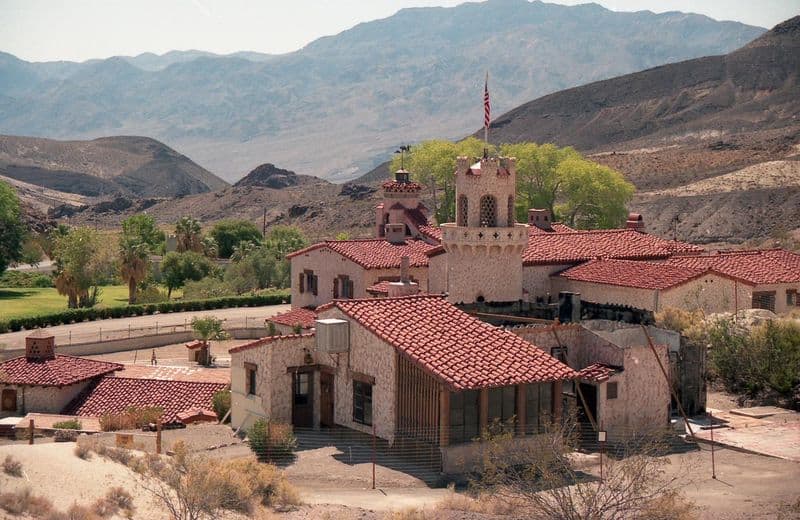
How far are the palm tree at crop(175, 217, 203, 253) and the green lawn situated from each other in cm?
512

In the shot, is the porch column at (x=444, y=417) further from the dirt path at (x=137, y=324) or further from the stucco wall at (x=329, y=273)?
the dirt path at (x=137, y=324)

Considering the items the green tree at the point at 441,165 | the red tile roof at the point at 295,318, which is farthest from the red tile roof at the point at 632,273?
the green tree at the point at 441,165

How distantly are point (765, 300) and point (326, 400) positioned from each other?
18.8 meters

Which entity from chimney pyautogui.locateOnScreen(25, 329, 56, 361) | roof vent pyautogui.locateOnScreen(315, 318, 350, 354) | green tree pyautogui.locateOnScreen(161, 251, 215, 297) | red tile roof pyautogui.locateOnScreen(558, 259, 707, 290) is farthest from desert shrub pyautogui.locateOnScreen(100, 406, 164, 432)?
green tree pyautogui.locateOnScreen(161, 251, 215, 297)

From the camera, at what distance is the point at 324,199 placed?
150875 millimetres

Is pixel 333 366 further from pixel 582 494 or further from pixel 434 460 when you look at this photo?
pixel 582 494

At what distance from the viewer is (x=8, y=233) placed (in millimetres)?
90062

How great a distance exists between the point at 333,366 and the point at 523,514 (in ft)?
28.6

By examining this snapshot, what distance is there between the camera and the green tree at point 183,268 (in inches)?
3095

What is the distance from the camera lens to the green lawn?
2749 inches

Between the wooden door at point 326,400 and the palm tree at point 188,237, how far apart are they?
60.5 metres

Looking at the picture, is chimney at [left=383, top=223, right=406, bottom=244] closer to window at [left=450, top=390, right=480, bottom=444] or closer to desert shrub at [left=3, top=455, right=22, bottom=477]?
window at [left=450, top=390, right=480, bottom=444]

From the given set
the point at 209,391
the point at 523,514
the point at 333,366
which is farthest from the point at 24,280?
the point at 523,514

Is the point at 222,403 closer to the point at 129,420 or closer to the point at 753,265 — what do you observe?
the point at 129,420
